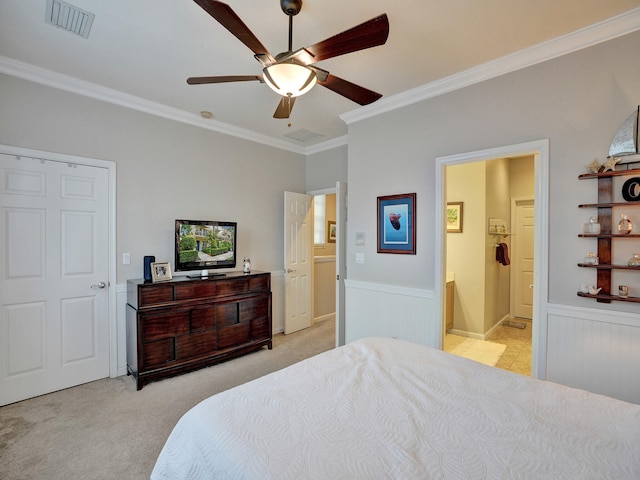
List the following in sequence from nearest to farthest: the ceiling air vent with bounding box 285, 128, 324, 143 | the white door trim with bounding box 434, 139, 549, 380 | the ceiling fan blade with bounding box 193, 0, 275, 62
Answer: the ceiling fan blade with bounding box 193, 0, 275, 62 → the white door trim with bounding box 434, 139, 549, 380 → the ceiling air vent with bounding box 285, 128, 324, 143

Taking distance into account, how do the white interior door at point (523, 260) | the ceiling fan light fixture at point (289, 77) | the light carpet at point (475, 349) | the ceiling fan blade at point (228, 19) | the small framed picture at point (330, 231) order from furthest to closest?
the small framed picture at point (330, 231) < the white interior door at point (523, 260) < the light carpet at point (475, 349) < the ceiling fan light fixture at point (289, 77) < the ceiling fan blade at point (228, 19)

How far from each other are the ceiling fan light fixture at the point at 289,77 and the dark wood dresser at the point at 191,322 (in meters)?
2.23

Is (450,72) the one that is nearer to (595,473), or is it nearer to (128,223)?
(595,473)

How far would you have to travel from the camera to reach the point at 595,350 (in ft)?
7.13

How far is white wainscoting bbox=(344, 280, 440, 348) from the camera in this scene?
119 inches

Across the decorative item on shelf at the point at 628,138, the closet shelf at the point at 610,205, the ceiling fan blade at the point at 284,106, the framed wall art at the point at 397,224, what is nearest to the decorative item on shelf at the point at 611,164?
the decorative item on shelf at the point at 628,138

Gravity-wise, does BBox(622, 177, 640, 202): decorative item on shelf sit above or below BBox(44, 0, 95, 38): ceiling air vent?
below

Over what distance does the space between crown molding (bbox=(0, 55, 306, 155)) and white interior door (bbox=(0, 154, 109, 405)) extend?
710 mm

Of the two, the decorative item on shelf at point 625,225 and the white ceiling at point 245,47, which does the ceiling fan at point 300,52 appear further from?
the decorative item on shelf at point 625,225

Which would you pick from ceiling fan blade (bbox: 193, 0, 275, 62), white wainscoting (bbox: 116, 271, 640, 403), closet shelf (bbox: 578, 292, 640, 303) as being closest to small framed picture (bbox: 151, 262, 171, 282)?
ceiling fan blade (bbox: 193, 0, 275, 62)

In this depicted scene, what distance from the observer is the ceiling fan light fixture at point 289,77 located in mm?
1750

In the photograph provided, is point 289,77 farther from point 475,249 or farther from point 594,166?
point 475,249

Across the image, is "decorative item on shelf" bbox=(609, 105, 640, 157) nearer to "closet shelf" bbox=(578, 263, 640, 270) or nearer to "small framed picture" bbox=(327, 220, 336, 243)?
"closet shelf" bbox=(578, 263, 640, 270)

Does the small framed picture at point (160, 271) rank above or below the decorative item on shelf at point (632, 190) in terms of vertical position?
below
